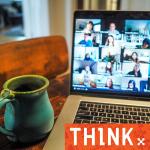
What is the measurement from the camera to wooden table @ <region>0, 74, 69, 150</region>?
58cm

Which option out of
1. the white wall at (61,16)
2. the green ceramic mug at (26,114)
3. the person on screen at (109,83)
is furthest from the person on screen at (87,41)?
the white wall at (61,16)

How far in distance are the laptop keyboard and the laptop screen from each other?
63mm

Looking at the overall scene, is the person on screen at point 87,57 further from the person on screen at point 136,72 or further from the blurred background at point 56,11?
the blurred background at point 56,11

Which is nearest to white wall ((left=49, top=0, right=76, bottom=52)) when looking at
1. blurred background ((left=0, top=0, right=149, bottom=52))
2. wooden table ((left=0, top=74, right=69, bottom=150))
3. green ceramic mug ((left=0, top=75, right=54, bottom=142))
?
blurred background ((left=0, top=0, right=149, bottom=52))

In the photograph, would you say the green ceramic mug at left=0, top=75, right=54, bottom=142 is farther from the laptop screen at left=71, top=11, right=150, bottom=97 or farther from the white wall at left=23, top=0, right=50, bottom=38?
the white wall at left=23, top=0, right=50, bottom=38

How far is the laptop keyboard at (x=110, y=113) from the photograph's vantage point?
639mm

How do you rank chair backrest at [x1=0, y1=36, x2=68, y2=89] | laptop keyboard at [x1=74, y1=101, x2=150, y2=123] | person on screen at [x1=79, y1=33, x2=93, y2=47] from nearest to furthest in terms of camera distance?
laptop keyboard at [x1=74, y1=101, x2=150, y2=123] < person on screen at [x1=79, y1=33, x2=93, y2=47] < chair backrest at [x1=0, y1=36, x2=68, y2=89]

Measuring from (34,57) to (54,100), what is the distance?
26cm

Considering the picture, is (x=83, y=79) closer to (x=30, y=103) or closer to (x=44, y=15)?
(x=30, y=103)

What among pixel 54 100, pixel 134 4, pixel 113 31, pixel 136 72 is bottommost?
pixel 54 100

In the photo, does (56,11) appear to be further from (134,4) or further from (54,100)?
(54,100)

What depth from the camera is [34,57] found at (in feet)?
3.23

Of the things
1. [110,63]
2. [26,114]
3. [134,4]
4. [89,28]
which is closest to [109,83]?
[110,63]

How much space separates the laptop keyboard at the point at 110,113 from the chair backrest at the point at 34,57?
329 mm
